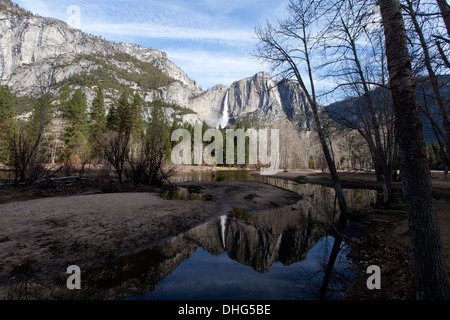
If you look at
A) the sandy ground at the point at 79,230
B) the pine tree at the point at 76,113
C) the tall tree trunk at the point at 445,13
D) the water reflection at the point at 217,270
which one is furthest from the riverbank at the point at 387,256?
the pine tree at the point at 76,113

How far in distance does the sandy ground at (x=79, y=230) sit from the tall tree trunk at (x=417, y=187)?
5.35 m

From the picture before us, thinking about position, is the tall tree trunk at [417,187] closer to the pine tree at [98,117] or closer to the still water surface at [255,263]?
the still water surface at [255,263]

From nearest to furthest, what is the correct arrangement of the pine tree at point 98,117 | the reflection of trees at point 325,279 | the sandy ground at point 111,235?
1. the reflection of trees at point 325,279
2. the sandy ground at point 111,235
3. the pine tree at point 98,117

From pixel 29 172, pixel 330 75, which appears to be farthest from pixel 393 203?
pixel 29 172

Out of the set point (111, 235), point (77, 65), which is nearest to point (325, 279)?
point (111, 235)

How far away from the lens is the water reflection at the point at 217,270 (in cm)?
333

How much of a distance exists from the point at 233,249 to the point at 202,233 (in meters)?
1.27

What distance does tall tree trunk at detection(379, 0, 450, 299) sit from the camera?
2.41 metres

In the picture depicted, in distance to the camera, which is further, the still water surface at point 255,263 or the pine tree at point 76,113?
the pine tree at point 76,113

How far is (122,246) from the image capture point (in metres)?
4.81

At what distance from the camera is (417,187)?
2.49m

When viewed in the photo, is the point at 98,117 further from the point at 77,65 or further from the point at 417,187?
the point at 77,65

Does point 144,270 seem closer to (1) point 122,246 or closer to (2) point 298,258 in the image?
(1) point 122,246
